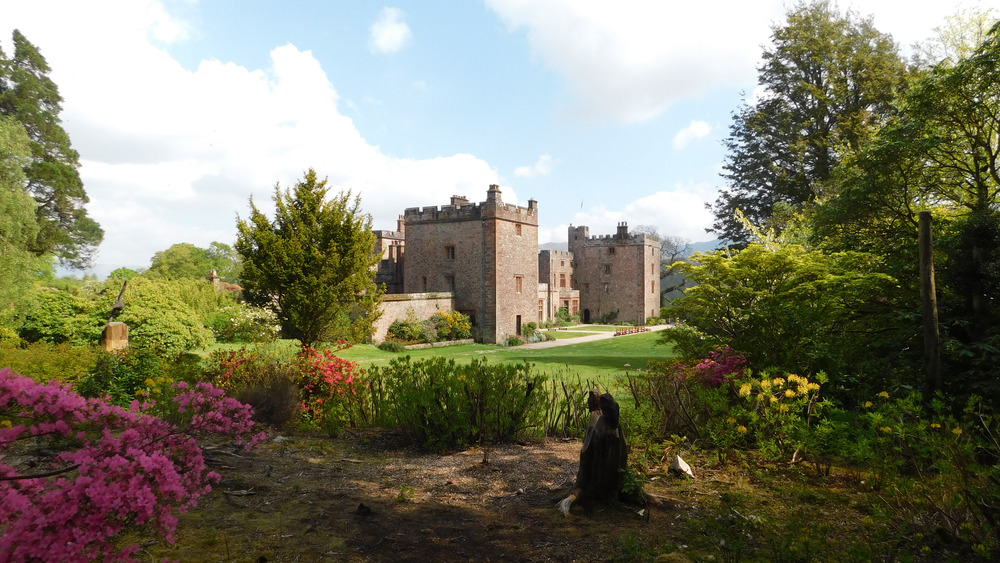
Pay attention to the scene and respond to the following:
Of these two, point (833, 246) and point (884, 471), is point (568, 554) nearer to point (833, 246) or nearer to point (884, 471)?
point (884, 471)

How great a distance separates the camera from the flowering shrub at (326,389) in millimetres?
8742

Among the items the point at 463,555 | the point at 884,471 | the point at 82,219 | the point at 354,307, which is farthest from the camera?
the point at 82,219

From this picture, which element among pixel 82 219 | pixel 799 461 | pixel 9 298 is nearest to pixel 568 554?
pixel 799 461

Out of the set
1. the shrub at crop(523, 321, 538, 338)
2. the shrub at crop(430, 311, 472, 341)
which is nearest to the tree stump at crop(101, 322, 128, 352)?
the shrub at crop(430, 311, 472, 341)

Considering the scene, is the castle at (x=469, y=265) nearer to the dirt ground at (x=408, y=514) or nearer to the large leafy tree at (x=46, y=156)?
the large leafy tree at (x=46, y=156)

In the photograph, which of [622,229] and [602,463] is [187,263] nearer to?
[622,229]

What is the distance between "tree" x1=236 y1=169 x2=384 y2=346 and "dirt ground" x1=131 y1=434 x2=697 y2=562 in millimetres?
5831

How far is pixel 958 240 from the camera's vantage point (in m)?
6.80

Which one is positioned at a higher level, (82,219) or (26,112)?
(26,112)

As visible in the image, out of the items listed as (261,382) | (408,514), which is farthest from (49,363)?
(408,514)

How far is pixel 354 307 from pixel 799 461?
10.6 m

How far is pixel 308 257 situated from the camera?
12.3 meters

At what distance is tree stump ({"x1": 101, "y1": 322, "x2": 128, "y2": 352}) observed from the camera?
10.0 m

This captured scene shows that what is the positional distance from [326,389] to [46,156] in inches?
1244
